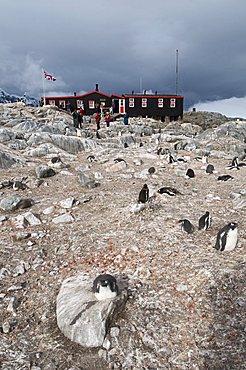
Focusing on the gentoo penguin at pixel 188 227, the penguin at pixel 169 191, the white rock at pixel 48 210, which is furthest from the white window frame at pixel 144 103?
the gentoo penguin at pixel 188 227

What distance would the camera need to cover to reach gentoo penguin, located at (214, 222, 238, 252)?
17.7 feet

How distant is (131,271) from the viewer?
511 cm

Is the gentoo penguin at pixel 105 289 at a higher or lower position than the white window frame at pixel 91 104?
lower

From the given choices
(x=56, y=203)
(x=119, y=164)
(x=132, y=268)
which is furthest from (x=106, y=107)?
(x=132, y=268)

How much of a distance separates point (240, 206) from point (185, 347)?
16.9 ft

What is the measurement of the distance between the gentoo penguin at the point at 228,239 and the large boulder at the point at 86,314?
2.27 metres

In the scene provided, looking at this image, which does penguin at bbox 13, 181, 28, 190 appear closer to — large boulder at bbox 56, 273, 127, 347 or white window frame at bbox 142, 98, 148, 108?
large boulder at bbox 56, 273, 127, 347

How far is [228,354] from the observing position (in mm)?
3463

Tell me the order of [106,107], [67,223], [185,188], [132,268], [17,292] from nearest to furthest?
[17,292] → [132,268] → [67,223] → [185,188] → [106,107]

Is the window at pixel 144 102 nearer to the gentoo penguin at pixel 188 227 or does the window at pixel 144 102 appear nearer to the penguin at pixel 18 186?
the penguin at pixel 18 186

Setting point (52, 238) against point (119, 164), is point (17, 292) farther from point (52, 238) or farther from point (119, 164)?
point (119, 164)

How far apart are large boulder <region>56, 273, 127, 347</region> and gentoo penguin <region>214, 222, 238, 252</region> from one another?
7.44 feet

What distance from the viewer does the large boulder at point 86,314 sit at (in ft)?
11.9

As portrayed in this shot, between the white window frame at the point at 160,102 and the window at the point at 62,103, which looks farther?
the window at the point at 62,103
